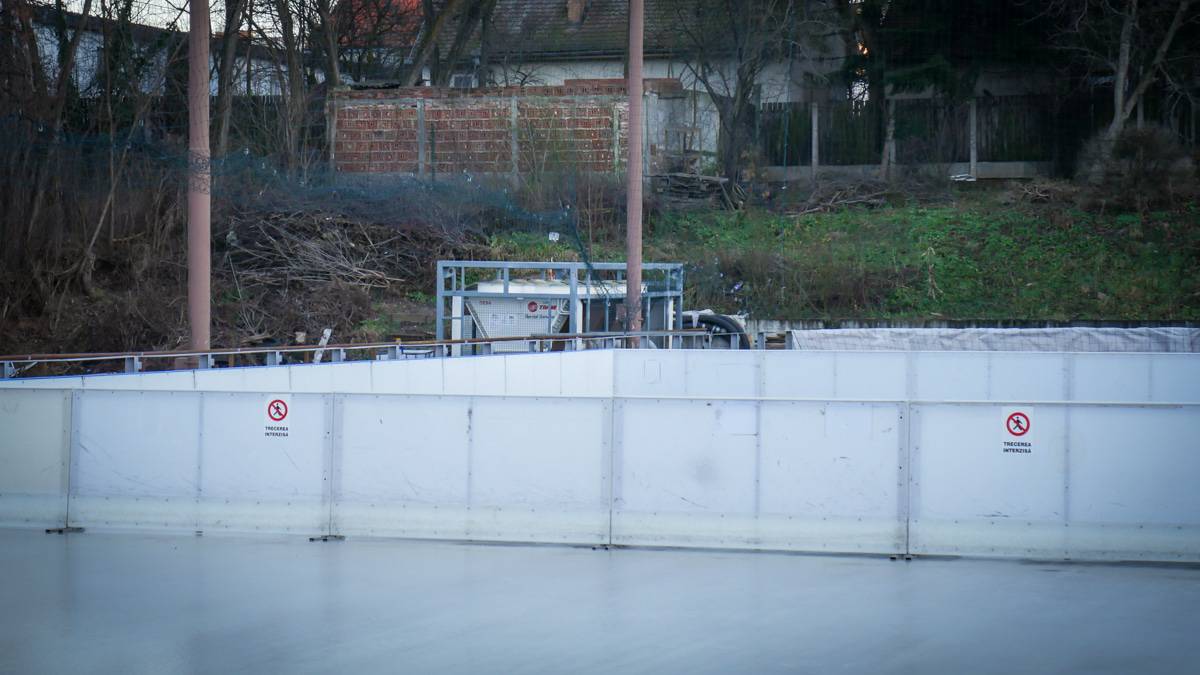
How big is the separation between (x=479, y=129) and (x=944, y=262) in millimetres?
14022

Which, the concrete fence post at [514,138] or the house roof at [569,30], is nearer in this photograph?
the concrete fence post at [514,138]

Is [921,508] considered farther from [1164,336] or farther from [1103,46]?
[1103,46]

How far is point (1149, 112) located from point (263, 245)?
26.8 meters

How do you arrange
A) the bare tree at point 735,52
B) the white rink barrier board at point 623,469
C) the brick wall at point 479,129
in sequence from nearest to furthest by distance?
the white rink barrier board at point 623,469 → the brick wall at point 479,129 → the bare tree at point 735,52

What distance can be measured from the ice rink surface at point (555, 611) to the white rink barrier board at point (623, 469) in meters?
0.32

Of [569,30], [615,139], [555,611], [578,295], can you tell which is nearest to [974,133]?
[615,139]

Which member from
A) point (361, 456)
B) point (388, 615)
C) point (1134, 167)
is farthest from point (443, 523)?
point (1134, 167)

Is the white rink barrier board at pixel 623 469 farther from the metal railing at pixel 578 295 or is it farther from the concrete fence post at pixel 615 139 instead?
the concrete fence post at pixel 615 139

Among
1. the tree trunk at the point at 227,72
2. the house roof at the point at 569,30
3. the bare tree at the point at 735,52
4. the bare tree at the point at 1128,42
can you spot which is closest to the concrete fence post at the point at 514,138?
the bare tree at the point at 735,52

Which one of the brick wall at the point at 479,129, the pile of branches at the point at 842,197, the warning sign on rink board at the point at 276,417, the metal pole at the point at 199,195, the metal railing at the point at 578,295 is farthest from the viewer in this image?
the pile of branches at the point at 842,197

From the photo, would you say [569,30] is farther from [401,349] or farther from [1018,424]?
[1018,424]

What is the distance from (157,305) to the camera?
88.3 ft

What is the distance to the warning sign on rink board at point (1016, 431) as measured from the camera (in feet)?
33.0

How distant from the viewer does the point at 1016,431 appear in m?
10.1
